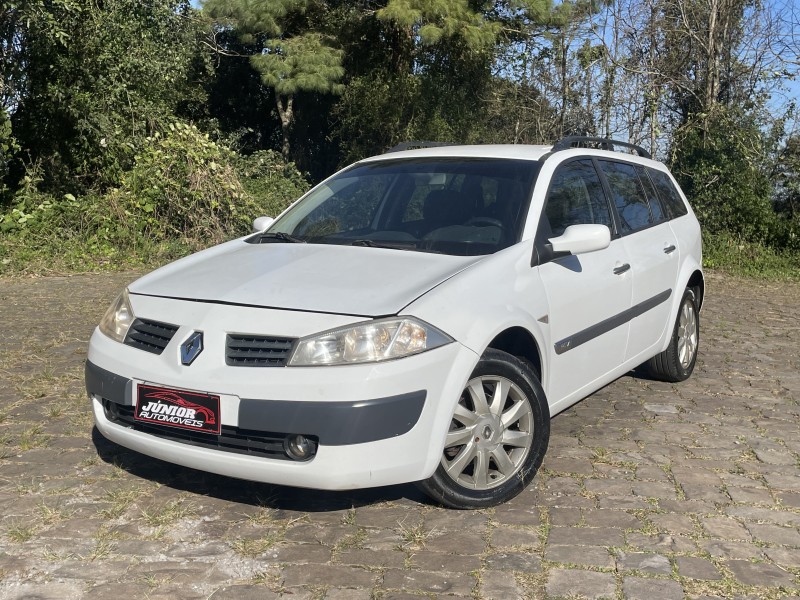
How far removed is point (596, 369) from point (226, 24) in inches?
693

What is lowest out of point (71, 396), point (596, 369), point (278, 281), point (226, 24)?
point (71, 396)

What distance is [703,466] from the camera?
4734mm

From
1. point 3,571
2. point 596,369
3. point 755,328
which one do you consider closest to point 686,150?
point 755,328

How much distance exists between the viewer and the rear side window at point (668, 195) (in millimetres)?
6375

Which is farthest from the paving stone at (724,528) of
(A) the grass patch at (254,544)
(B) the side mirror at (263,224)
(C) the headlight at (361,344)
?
(B) the side mirror at (263,224)

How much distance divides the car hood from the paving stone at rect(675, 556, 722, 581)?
1504 mm

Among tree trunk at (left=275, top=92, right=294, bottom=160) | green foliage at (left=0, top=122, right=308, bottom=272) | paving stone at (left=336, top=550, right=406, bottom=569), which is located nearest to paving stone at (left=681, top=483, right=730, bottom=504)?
paving stone at (left=336, top=550, right=406, bottom=569)

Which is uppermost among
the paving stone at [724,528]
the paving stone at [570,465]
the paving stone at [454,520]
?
the paving stone at [724,528]

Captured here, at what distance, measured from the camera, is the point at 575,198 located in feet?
16.6

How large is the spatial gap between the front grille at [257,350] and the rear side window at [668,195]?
3.66m

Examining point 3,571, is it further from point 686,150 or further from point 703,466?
point 686,150

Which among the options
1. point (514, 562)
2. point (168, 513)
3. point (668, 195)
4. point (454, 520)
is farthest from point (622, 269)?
point (168, 513)

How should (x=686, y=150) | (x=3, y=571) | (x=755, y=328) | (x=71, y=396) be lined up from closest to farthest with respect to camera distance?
(x=3, y=571)
(x=71, y=396)
(x=755, y=328)
(x=686, y=150)

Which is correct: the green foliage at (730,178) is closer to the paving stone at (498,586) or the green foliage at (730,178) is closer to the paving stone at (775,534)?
the paving stone at (775,534)
